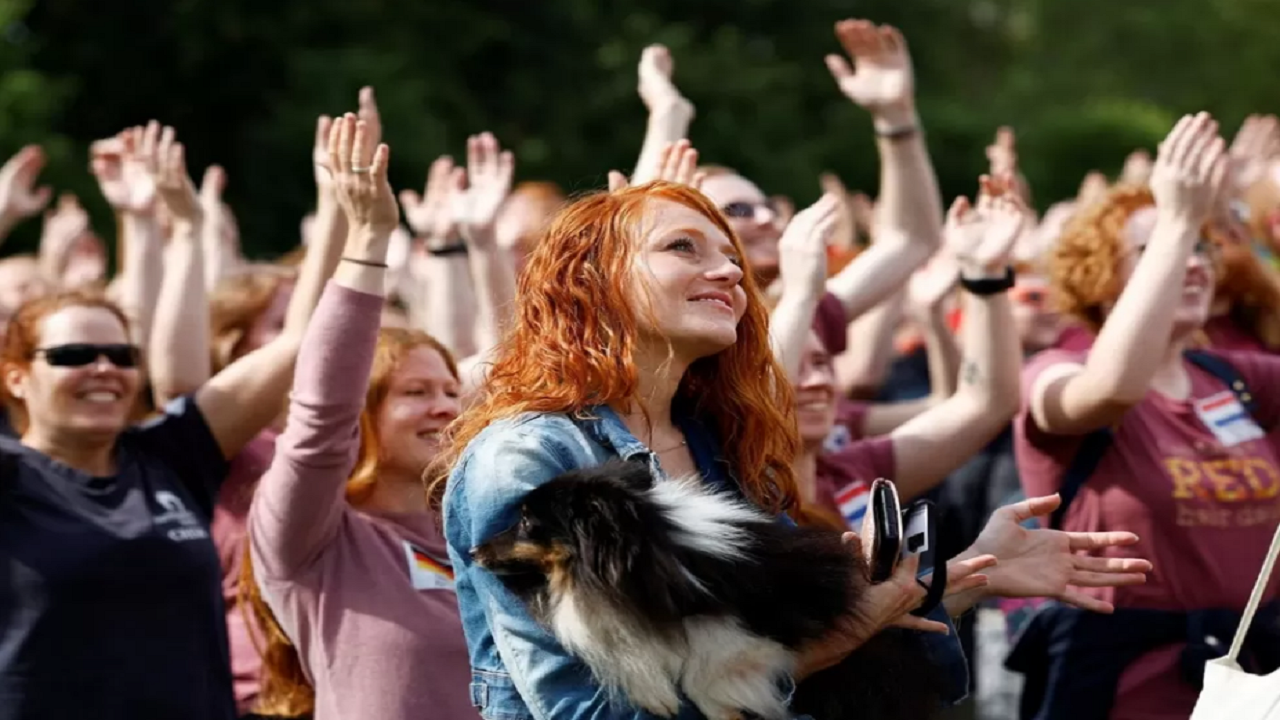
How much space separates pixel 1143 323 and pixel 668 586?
2.19 metres

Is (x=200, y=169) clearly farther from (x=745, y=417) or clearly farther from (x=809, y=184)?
(x=745, y=417)

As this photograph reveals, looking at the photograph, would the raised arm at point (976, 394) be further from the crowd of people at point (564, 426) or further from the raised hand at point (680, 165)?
the raised hand at point (680, 165)

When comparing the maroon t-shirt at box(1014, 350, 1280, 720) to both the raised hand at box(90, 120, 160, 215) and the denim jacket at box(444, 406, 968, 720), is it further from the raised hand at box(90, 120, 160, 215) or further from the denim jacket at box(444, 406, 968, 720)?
the raised hand at box(90, 120, 160, 215)

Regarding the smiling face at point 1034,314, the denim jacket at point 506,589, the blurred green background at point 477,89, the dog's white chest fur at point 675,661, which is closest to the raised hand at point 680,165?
the denim jacket at point 506,589

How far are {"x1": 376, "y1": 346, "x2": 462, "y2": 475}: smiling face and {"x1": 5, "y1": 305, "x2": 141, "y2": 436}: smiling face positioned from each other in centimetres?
63

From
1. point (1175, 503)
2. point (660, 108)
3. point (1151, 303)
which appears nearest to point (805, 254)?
point (1151, 303)

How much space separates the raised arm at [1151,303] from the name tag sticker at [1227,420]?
221mm

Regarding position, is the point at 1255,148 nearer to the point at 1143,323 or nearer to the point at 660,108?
the point at 660,108

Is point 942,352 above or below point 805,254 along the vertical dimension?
below

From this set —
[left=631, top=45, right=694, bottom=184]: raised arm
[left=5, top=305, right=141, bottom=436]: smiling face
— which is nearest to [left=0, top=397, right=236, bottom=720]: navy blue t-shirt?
[left=5, top=305, right=141, bottom=436]: smiling face

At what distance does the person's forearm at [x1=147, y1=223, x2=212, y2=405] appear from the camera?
528 cm

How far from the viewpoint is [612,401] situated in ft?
10.5

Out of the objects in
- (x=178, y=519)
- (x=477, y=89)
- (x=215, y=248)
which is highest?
(x=215, y=248)

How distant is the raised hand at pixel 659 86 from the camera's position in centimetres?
543
